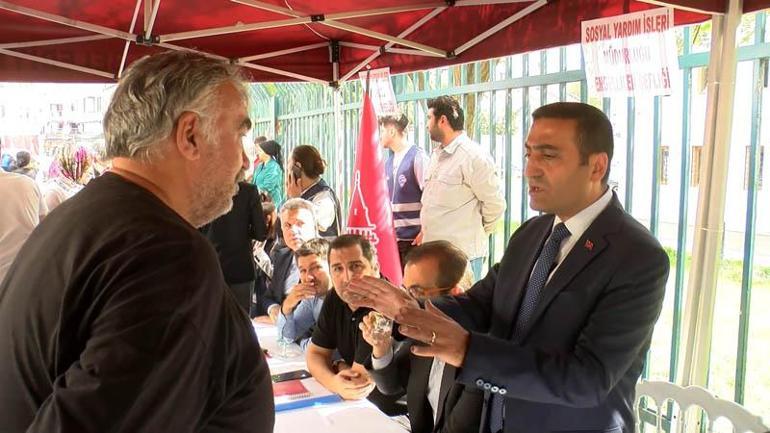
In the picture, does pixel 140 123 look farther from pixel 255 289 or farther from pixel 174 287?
pixel 255 289

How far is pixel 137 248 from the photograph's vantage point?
3.02 ft

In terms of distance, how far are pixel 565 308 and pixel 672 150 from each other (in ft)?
7.35

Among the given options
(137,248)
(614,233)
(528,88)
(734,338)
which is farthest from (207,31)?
(734,338)

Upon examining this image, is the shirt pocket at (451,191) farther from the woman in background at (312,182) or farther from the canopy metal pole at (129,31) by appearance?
the canopy metal pole at (129,31)

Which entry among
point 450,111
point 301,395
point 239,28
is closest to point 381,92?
point 450,111

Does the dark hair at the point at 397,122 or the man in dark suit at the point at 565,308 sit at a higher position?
the dark hair at the point at 397,122

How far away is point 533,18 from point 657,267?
179 cm

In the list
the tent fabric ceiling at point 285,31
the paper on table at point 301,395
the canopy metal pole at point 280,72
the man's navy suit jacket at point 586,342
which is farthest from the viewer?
the canopy metal pole at point 280,72

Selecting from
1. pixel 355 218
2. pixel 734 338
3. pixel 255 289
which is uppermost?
pixel 355 218

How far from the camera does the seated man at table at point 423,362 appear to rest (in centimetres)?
225

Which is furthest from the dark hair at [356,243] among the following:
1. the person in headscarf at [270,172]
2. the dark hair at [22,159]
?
the dark hair at [22,159]

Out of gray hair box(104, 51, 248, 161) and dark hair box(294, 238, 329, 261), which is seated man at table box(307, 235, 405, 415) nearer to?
dark hair box(294, 238, 329, 261)

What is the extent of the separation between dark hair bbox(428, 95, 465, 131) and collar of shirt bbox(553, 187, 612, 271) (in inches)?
103

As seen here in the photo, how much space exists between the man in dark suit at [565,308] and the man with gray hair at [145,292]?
60 centimetres
